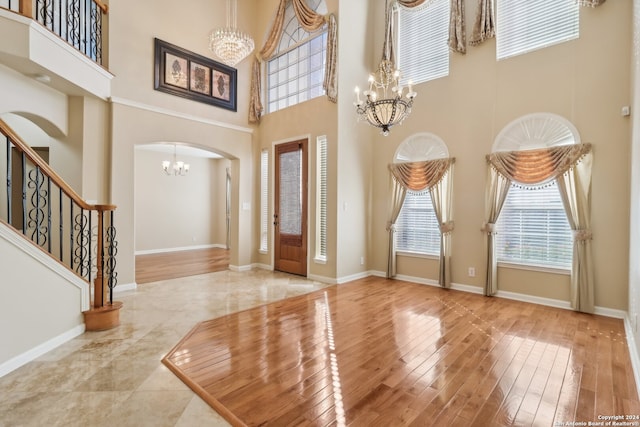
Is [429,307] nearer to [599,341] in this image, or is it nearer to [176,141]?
[599,341]

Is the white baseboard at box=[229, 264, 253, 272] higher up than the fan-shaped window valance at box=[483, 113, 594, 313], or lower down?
lower down

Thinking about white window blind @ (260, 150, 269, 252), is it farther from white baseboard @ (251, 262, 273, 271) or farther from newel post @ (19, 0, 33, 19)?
newel post @ (19, 0, 33, 19)

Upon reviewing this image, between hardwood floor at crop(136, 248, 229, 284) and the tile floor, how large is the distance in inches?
80.5

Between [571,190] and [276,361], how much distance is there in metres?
4.30

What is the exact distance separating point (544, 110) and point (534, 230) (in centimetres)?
172

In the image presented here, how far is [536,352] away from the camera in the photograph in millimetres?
2938

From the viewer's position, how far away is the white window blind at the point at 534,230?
4.28 metres

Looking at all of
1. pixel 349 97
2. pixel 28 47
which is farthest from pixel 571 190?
pixel 28 47

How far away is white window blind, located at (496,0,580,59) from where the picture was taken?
4219mm

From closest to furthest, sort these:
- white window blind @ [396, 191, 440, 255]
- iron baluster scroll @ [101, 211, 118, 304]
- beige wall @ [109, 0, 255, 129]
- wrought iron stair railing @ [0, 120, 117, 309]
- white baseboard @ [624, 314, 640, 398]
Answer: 1. white baseboard @ [624, 314, 640, 398]
2. wrought iron stair railing @ [0, 120, 117, 309]
3. iron baluster scroll @ [101, 211, 118, 304]
4. beige wall @ [109, 0, 255, 129]
5. white window blind @ [396, 191, 440, 255]

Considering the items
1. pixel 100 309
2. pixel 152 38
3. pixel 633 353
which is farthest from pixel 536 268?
pixel 152 38

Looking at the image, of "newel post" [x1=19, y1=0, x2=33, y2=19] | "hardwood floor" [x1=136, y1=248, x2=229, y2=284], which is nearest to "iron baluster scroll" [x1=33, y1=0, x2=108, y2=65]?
"newel post" [x1=19, y1=0, x2=33, y2=19]

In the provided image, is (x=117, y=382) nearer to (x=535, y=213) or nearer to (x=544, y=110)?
(x=535, y=213)

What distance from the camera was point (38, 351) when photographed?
2785 millimetres
